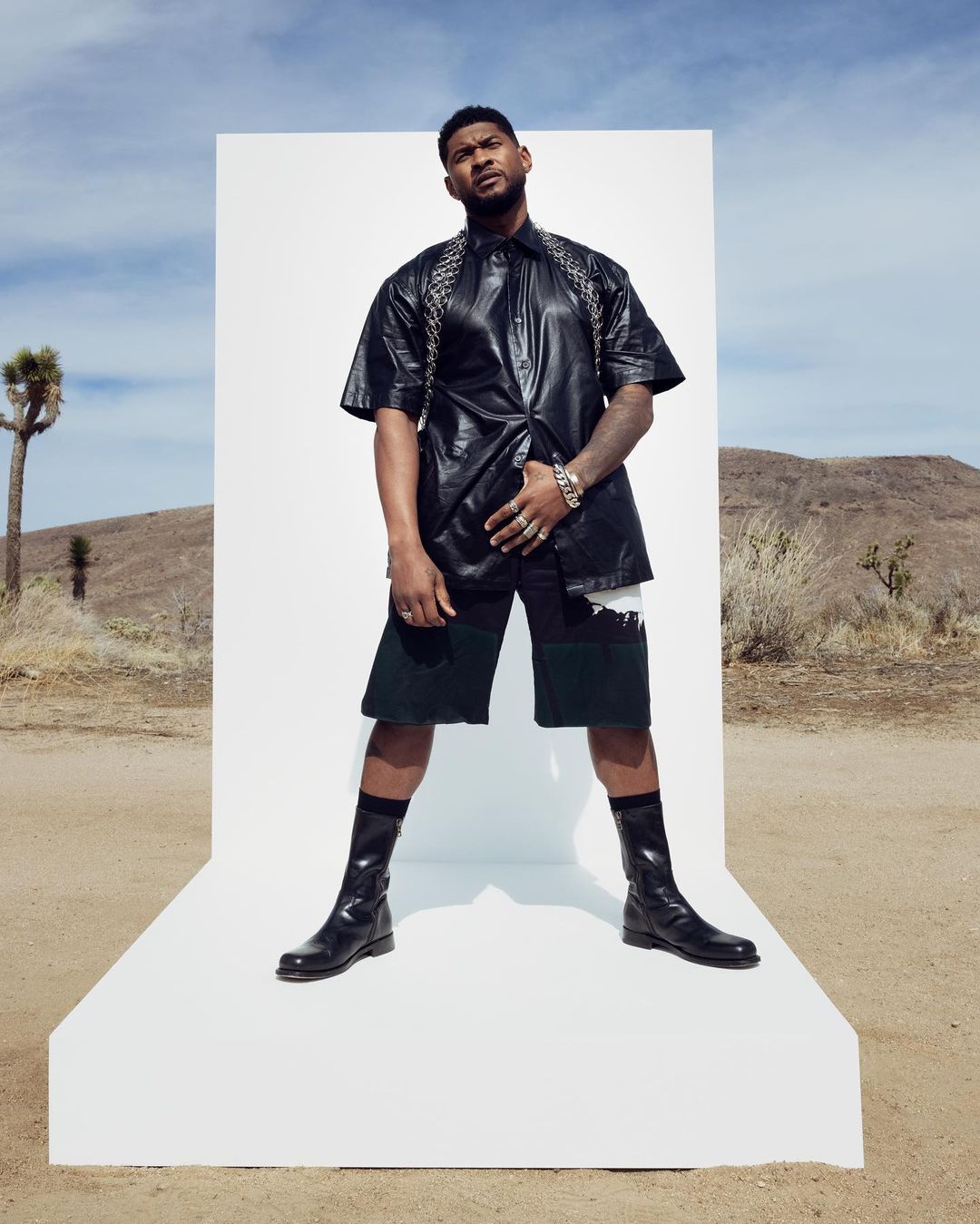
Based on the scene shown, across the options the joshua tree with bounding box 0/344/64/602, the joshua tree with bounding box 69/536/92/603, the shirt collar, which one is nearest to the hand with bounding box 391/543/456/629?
the shirt collar

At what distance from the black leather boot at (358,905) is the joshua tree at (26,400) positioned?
16479 mm

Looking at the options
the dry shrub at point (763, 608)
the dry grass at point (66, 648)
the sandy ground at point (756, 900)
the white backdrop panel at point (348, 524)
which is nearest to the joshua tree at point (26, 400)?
the dry grass at point (66, 648)

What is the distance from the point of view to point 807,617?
10.9 metres

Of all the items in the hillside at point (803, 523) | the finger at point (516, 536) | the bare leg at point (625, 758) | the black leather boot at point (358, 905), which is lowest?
the black leather boot at point (358, 905)

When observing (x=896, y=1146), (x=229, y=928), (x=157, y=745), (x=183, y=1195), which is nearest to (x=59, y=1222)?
(x=183, y=1195)

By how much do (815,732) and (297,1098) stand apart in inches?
245

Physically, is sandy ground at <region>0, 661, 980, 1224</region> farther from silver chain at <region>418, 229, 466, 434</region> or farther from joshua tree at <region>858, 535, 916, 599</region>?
joshua tree at <region>858, 535, 916, 599</region>

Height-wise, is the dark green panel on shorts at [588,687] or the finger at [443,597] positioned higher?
the finger at [443,597]

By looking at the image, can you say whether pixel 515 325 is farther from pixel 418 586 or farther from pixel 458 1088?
pixel 458 1088

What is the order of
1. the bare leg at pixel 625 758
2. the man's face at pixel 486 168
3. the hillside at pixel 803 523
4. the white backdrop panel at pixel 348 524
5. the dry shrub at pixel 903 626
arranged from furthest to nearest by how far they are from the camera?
the hillside at pixel 803 523 → the dry shrub at pixel 903 626 → the white backdrop panel at pixel 348 524 → the bare leg at pixel 625 758 → the man's face at pixel 486 168

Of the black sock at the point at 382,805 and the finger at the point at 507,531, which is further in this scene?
the black sock at the point at 382,805

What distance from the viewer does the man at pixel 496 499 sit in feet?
8.04

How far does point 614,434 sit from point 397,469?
18.8 inches

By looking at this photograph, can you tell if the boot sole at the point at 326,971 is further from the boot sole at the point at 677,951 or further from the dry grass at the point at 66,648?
the dry grass at the point at 66,648
